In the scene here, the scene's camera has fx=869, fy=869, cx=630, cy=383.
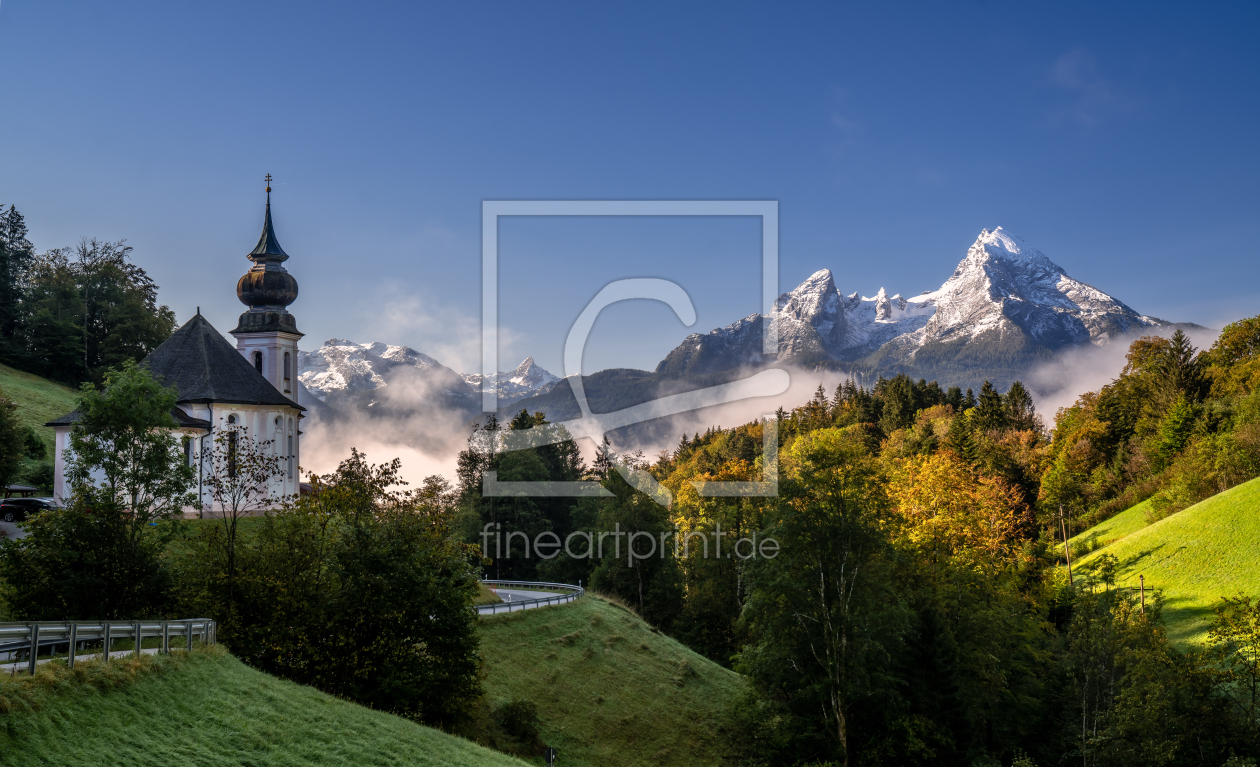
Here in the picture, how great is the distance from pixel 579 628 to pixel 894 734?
592 inches

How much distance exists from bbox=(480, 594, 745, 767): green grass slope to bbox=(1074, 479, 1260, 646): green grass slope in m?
24.4

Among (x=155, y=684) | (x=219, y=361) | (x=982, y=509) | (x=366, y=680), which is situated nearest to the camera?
(x=155, y=684)

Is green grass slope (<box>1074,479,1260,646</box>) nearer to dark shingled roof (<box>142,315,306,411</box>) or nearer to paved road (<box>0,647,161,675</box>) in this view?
paved road (<box>0,647,161,675</box>)

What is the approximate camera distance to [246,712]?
1728 centimetres

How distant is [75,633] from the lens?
47.4 feet

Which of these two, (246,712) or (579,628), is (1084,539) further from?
(246,712)

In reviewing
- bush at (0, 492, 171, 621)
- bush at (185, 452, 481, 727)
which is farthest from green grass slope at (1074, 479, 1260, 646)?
bush at (0, 492, 171, 621)

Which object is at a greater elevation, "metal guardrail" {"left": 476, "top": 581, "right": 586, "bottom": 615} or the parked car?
the parked car

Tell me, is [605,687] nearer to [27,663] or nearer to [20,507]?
[27,663]

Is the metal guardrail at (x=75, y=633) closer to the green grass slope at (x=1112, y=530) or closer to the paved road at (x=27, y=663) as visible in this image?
the paved road at (x=27, y=663)

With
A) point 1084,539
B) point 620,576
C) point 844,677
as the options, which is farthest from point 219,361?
point 1084,539

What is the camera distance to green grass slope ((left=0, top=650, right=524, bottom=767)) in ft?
41.9

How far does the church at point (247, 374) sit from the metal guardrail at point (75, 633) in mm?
32154

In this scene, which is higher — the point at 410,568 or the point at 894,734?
the point at 410,568
